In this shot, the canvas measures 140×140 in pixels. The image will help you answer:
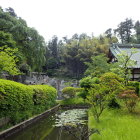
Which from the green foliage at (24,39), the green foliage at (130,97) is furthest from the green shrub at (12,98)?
the green foliage at (24,39)

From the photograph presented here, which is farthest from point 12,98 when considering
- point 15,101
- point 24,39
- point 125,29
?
point 125,29

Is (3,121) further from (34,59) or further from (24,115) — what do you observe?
(34,59)

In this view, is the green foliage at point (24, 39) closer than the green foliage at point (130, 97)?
No

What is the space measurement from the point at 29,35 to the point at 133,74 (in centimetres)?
1134

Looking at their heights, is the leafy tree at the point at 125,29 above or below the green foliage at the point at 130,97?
above

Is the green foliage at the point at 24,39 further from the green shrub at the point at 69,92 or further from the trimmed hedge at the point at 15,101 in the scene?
the trimmed hedge at the point at 15,101

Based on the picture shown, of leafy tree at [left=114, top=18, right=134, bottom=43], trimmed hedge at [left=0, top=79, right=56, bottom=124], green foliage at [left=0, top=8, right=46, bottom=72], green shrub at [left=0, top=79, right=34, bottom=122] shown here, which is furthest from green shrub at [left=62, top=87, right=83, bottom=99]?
leafy tree at [left=114, top=18, right=134, bottom=43]

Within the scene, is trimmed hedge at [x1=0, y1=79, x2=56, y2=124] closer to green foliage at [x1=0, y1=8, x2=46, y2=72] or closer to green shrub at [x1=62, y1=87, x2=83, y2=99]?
green foliage at [x1=0, y1=8, x2=46, y2=72]

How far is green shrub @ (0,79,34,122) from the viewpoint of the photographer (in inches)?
262

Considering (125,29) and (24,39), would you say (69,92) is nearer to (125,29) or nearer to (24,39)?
(24,39)

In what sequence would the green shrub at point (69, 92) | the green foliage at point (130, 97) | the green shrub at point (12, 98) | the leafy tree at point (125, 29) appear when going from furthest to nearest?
the leafy tree at point (125, 29) → the green shrub at point (69, 92) → the green foliage at point (130, 97) → the green shrub at point (12, 98)

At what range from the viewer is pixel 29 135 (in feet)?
22.7

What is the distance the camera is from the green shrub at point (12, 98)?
21.8 feet

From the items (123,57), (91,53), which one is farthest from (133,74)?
(91,53)
